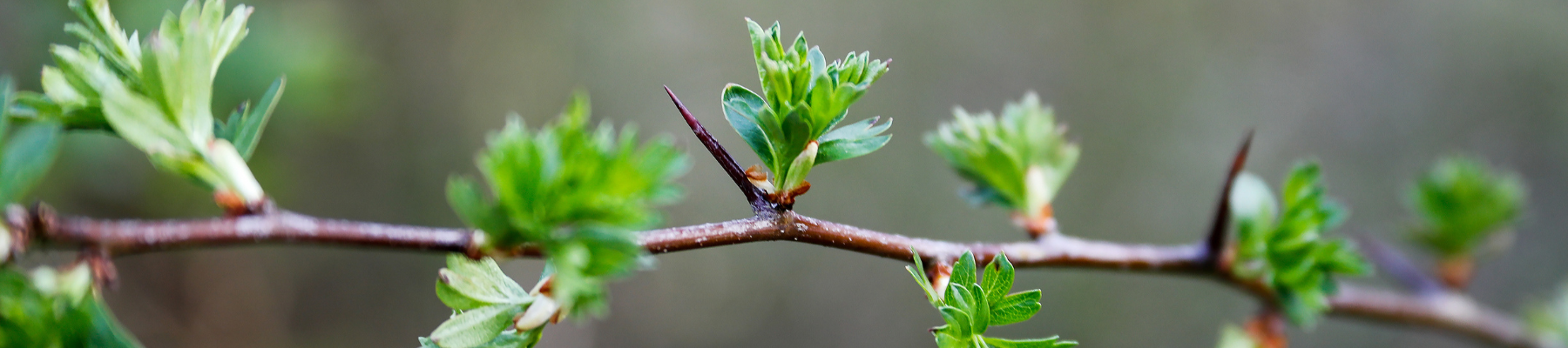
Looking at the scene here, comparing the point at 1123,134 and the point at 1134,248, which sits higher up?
the point at 1123,134

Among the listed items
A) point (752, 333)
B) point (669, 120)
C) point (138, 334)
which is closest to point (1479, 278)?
point (752, 333)

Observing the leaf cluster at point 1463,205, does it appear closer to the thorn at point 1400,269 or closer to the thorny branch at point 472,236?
the thorn at point 1400,269

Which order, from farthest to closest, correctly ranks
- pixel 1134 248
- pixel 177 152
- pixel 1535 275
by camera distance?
pixel 1535 275 < pixel 1134 248 < pixel 177 152

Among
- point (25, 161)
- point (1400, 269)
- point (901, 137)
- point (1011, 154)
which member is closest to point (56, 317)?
point (25, 161)

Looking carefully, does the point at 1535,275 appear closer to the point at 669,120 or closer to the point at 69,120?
the point at 669,120

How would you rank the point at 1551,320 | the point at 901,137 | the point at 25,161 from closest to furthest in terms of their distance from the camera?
the point at 25,161
the point at 1551,320
the point at 901,137

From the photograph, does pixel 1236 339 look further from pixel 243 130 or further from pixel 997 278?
pixel 243 130

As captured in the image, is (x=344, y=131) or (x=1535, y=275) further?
(x=344, y=131)
